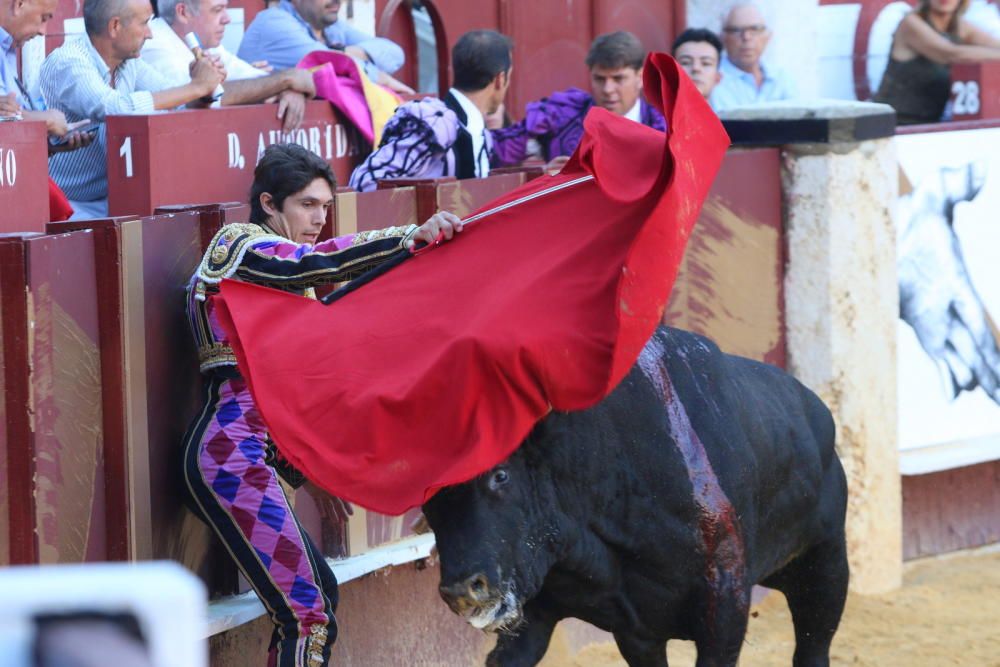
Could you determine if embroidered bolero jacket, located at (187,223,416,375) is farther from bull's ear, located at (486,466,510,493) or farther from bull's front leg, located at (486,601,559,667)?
bull's front leg, located at (486,601,559,667)

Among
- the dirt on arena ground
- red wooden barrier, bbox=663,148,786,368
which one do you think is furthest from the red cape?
red wooden barrier, bbox=663,148,786,368

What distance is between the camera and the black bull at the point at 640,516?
135 inches

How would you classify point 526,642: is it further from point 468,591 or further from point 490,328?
point 490,328

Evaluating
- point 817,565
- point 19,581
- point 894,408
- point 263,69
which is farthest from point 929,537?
point 19,581

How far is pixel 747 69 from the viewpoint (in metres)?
9.51

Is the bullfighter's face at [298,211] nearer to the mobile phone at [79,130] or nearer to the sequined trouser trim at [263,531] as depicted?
the sequined trouser trim at [263,531]

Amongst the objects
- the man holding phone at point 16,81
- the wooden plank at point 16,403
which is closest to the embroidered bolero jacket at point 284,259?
the wooden plank at point 16,403

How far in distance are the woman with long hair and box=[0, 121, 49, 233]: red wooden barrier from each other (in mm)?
7069

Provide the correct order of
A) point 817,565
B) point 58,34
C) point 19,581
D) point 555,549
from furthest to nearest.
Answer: point 58,34
point 817,565
point 555,549
point 19,581

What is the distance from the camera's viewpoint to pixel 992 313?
7.38 m

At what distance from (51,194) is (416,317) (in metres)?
1.78

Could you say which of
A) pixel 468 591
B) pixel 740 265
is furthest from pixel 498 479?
pixel 740 265

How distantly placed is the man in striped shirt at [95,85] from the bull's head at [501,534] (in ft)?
7.32

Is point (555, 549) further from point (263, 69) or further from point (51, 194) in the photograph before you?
point (263, 69)
